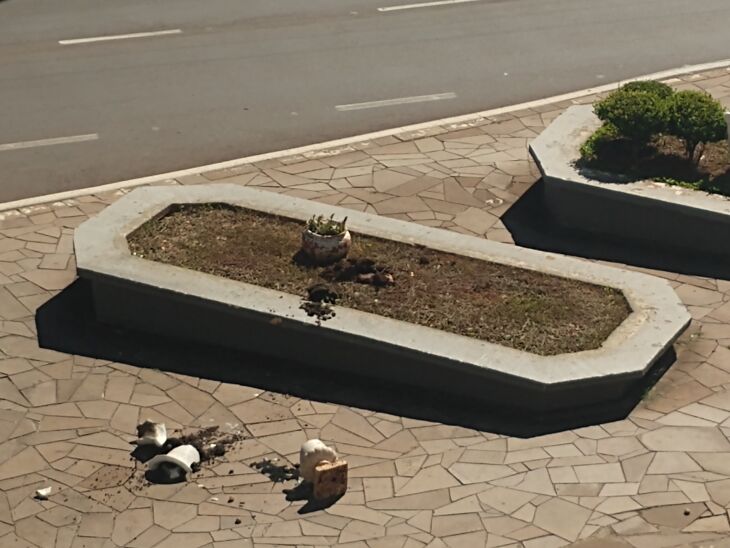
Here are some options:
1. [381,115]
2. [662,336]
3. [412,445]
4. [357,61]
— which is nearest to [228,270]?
[412,445]

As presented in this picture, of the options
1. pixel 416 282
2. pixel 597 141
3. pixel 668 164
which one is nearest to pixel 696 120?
pixel 668 164

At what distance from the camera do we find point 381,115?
1880 cm

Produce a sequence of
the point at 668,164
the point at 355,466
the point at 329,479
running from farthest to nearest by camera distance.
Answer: the point at 668,164, the point at 355,466, the point at 329,479

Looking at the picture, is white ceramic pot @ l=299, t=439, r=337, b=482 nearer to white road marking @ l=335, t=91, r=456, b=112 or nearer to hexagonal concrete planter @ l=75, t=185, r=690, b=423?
hexagonal concrete planter @ l=75, t=185, r=690, b=423

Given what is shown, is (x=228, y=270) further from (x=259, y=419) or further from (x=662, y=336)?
(x=662, y=336)

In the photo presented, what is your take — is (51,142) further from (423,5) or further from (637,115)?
(423,5)

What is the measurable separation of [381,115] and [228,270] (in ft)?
19.8

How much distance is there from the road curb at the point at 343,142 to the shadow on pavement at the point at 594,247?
282 cm

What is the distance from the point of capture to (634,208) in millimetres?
15031

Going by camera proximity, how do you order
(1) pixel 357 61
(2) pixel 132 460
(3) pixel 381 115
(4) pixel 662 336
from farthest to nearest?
1. (1) pixel 357 61
2. (3) pixel 381 115
3. (4) pixel 662 336
4. (2) pixel 132 460

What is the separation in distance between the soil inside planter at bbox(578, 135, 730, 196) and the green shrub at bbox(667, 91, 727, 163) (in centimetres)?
A: 37

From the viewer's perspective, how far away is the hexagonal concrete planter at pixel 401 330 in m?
11.9

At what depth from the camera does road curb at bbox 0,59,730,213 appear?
16.1 meters

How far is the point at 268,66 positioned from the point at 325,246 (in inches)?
305
